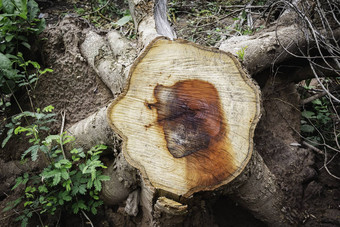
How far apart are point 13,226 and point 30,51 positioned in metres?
1.64

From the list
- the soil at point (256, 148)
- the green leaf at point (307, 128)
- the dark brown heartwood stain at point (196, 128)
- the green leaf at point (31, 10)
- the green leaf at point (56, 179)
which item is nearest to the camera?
the dark brown heartwood stain at point (196, 128)

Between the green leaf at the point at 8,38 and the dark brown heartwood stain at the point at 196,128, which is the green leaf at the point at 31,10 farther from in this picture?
the dark brown heartwood stain at the point at 196,128

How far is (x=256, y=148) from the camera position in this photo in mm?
2088

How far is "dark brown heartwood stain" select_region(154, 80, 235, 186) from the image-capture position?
128 centimetres

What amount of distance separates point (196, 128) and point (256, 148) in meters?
0.98

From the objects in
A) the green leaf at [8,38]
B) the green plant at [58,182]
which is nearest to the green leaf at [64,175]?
the green plant at [58,182]

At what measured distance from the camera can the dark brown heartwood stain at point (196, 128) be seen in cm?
128

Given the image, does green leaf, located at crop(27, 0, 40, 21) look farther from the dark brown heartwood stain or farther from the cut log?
the dark brown heartwood stain

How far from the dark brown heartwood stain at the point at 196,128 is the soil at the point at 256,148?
313mm

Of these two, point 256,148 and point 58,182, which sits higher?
point 58,182

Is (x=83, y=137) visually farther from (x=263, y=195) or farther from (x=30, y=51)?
(x=263, y=195)

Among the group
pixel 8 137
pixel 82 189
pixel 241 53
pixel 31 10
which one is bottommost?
pixel 82 189

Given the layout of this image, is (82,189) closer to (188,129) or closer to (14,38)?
(188,129)

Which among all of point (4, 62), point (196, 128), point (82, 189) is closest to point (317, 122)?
point (196, 128)
